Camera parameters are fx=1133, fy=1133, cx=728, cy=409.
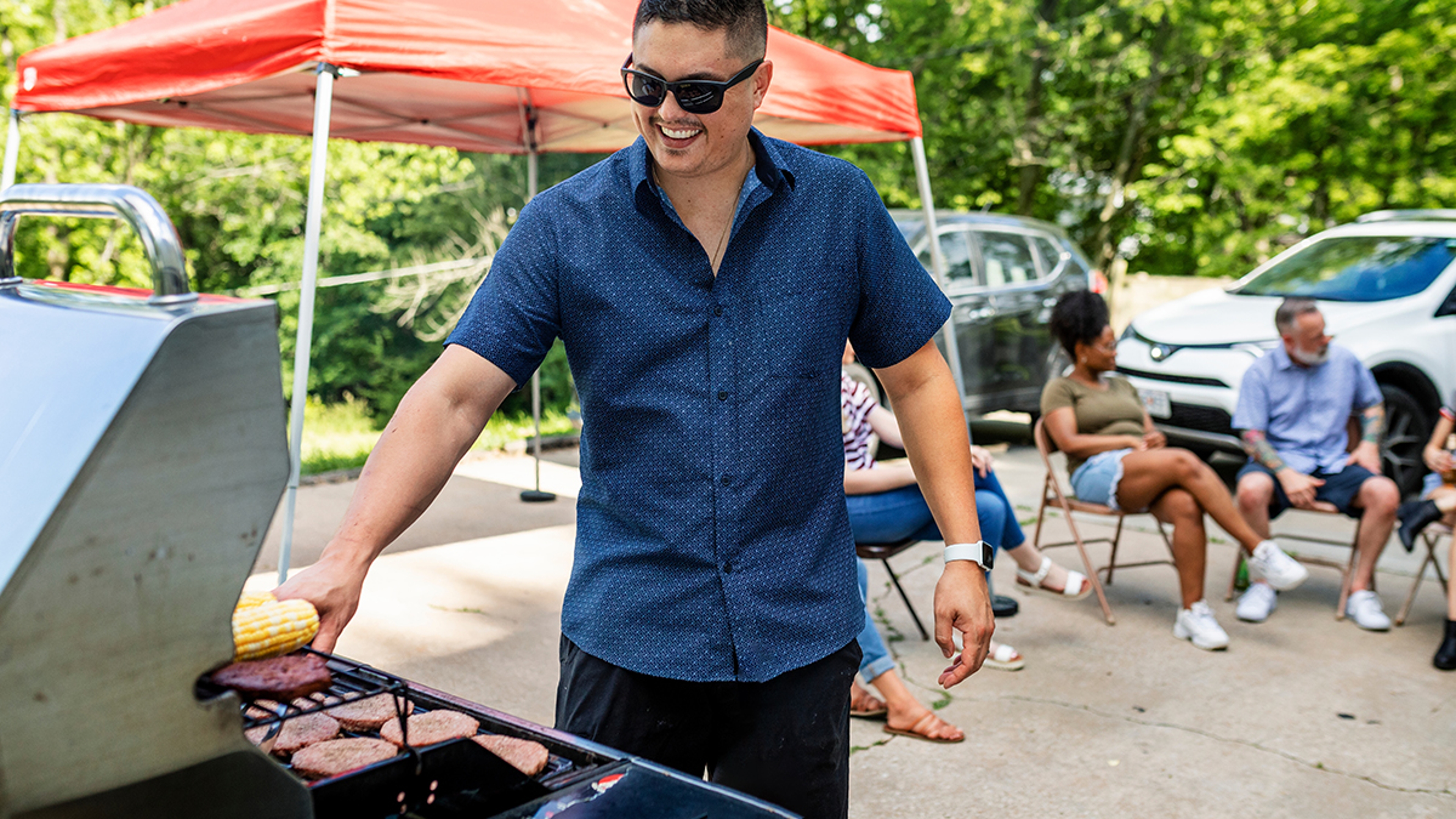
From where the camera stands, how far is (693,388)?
1658 millimetres

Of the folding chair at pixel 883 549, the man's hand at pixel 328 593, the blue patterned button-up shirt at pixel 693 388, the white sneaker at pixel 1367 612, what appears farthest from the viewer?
the white sneaker at pixel 1367 612

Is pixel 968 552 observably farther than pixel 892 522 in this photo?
No

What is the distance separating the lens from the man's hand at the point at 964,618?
1725 mm

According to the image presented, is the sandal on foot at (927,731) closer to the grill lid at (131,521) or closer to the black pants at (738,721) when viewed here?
the black pants at (738,721)

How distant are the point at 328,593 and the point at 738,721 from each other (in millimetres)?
763

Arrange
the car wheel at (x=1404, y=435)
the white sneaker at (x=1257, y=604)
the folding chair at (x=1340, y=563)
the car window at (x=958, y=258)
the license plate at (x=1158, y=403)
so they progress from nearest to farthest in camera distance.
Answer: the white sneaker at (x=1257, y=604), the folding chair at (x=1340, y=563), the car wheel at (x=1404, y=435), the license plate at (x=1158, y=403), the car window at (x=958, y=258)

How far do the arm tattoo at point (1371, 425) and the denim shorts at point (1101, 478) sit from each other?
4.29 feet

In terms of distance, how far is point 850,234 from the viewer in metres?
1.76

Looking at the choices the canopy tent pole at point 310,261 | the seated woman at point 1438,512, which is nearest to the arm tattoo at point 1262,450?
the seated woman at point 1438,512

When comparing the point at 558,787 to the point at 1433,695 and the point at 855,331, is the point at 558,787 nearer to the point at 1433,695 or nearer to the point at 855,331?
the point at 855,331

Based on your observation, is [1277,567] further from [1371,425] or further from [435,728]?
[435,728]

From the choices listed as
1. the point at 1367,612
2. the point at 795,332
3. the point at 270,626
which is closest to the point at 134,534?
the point at 270,626

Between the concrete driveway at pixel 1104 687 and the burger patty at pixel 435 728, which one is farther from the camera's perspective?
the concrete driveway at pixel 1104 687

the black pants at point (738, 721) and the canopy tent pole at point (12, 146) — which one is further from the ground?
the canopy tent pole at point (12, 146)
